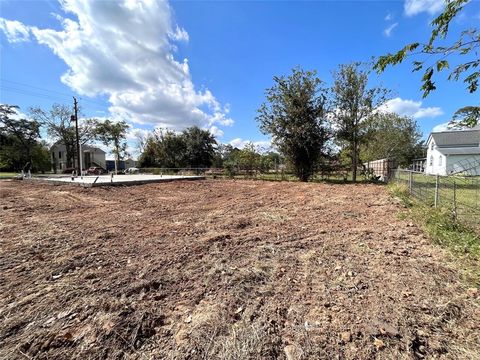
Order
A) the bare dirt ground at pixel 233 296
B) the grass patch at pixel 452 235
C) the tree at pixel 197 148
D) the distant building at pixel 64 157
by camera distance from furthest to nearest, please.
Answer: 1. the distant building at pixel 64 157
2. the tree at pixel 197 148
3. the grass patch at pixel 452 235
4. the bare dirt ground at pixel 233 296

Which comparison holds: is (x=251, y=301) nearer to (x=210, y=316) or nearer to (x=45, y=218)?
(x=210, y=316)

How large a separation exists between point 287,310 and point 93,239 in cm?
364

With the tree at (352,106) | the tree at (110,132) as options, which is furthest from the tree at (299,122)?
the tree at (110,132)

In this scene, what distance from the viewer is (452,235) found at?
3.99m

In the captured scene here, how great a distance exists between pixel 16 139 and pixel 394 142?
2193 inches

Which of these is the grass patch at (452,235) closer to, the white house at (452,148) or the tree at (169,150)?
the white house at (452,148)

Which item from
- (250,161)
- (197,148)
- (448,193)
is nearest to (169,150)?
(197,148)

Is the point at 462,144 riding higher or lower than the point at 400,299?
higher

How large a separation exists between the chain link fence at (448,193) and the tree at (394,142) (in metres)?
26.1

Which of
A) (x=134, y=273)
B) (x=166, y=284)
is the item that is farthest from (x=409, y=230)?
(x=134, y=273)

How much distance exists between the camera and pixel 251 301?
234 cm

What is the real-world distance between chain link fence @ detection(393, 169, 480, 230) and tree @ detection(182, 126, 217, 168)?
27.3 meters

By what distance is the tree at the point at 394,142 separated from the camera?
110 ft

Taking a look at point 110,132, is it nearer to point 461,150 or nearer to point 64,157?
point 64,157
